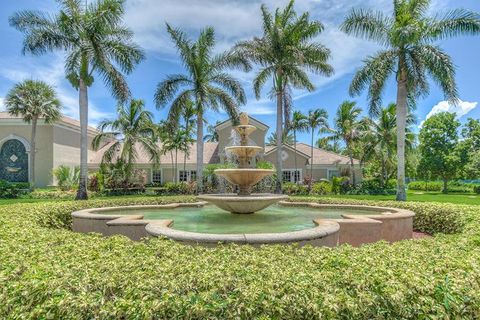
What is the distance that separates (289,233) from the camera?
229 inches

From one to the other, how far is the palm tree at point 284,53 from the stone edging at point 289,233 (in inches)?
576

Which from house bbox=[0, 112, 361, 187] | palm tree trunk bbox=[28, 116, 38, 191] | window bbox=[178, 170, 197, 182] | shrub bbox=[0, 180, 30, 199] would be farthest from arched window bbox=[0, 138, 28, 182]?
window bbox=[178, 170, 197, 182]

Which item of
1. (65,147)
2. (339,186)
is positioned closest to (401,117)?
(339,186)

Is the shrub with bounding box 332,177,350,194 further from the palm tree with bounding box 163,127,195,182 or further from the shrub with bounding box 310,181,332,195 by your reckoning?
the palm tree with bounding box 163,127,195,182

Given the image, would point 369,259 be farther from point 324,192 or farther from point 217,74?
point 324,192

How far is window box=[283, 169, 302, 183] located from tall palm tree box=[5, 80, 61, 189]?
952 inches

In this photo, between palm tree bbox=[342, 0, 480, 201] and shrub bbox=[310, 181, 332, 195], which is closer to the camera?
palm tree bbox=[342, 0, 480, 201]

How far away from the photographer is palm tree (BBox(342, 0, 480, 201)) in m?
17.9

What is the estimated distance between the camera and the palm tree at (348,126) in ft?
122

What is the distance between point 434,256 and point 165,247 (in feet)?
11.4

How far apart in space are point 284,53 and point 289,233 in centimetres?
1941

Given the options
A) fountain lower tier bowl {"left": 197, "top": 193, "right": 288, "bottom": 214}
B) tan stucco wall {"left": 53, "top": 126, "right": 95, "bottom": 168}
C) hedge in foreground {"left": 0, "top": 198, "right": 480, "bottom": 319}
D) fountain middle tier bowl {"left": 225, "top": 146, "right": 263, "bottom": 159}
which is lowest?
hedge in foreground {"left": 0, "top": 198, "right": 480, "bottom": 319}

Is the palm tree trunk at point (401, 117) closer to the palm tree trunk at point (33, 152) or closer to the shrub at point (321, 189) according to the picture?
the shrub at point (321, 189)

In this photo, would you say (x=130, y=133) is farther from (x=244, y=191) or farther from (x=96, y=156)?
(x=244, y=191)
